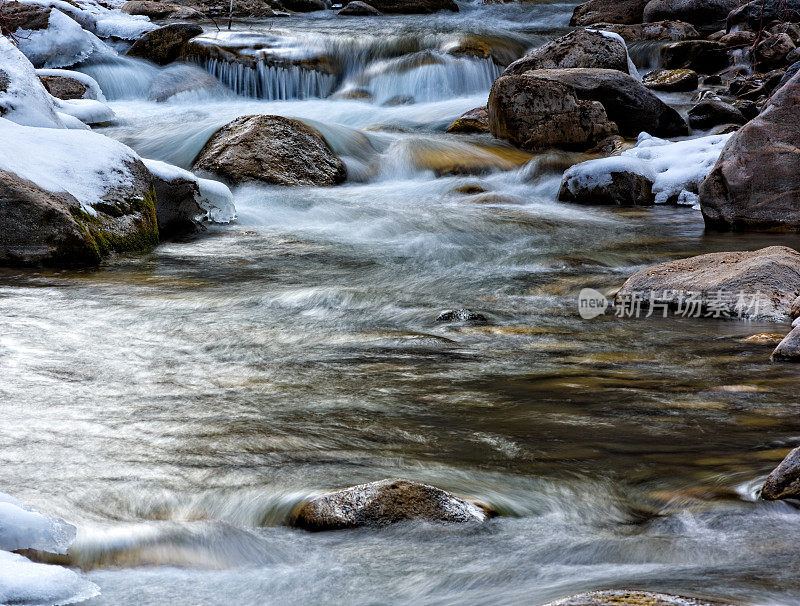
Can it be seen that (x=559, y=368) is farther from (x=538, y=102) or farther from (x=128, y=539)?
(x=538, y=102)

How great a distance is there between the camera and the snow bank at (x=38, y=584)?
1.71m

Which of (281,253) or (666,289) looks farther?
(281,253)

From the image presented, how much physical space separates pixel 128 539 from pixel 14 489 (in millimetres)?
487

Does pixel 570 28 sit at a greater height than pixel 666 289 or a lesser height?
greater

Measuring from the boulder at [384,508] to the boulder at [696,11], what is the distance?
60.5 feet

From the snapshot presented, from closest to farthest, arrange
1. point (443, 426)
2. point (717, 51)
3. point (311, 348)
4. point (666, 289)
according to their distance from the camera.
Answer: point (443, 426)
point (311, 348)
point (666, 289)
point (717, 51)

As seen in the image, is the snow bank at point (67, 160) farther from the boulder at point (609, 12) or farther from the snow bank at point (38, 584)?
the boulder at point (609, 12)

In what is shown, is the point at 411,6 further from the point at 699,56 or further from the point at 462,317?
the point at 462,317

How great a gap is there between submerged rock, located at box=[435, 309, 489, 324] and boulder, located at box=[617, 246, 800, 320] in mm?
944

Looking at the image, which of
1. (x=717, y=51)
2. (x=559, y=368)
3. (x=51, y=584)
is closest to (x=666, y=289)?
(x=559, y=368)

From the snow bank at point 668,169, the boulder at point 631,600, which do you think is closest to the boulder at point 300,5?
the snow bank at point 668,169

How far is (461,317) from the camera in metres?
4.67

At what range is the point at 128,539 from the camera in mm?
2168

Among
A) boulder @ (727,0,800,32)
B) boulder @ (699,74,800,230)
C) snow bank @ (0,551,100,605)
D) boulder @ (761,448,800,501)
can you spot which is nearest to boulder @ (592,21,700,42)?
boulder @ (727,0,800,32)
